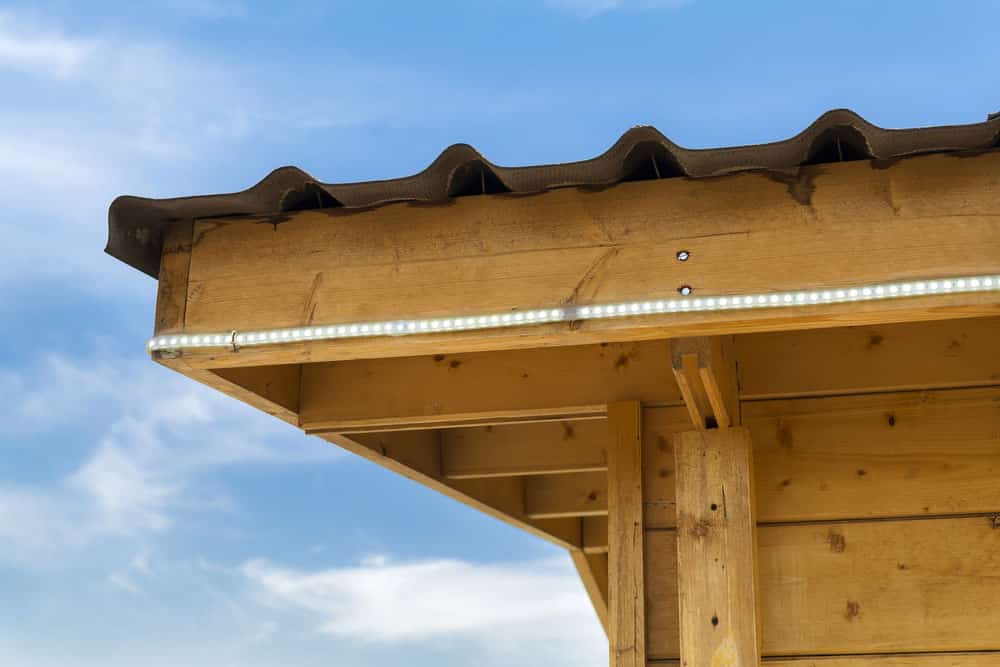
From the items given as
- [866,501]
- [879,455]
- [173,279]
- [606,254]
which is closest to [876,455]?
[879,455]

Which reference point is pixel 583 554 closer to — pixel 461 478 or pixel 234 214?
pixel 461 478

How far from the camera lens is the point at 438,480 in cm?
427

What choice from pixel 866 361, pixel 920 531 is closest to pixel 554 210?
pixel 866 361

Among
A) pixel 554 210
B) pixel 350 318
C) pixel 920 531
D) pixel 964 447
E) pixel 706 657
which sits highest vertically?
pixel 554 210

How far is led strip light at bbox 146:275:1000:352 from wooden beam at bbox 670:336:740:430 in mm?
162

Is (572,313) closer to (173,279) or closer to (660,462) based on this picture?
(660,462)

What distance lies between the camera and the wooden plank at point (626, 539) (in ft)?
10.3

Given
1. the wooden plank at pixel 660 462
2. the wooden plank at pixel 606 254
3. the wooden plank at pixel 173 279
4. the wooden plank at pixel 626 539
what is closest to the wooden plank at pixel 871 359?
the wooden plank at pixel 660 462

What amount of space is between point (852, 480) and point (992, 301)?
743mm

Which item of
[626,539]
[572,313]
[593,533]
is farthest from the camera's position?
[593,533]

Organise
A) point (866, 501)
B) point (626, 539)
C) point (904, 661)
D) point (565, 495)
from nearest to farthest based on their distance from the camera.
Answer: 1. point (904, 661)
2. point (866, 501)
3. point (626, 539)
4. point (565, 495)

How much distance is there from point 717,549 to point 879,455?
515 mm

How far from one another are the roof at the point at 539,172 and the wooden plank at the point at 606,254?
33 mm

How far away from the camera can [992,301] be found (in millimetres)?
2531
